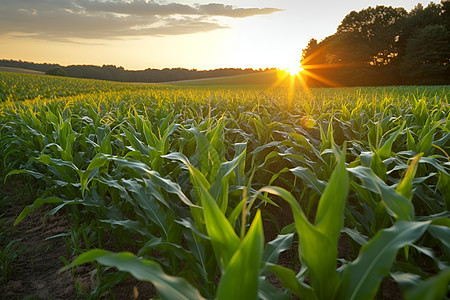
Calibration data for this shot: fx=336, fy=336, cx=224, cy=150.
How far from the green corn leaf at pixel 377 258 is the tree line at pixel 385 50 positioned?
45.3m

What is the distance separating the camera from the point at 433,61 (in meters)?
41.1

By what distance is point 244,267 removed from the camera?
839 millimetres

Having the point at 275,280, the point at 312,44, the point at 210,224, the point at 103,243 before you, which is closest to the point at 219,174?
the point at 210,224

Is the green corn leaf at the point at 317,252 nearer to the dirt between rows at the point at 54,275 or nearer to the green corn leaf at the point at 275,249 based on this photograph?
the green corn leaf at the point at 275,249

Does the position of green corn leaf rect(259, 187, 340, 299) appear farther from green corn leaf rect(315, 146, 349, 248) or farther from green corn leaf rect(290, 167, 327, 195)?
green corn leaf rect(290, 167, 327, 195)

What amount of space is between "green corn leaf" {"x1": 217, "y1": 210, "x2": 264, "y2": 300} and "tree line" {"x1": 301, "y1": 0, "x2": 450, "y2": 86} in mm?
45617

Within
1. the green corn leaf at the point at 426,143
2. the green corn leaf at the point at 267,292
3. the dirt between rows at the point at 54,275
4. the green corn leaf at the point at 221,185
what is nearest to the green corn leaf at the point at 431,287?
the green corn leaf at the point at 267,292

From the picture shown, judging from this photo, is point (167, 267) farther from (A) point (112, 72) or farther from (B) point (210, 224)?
(A) point (112, 72)

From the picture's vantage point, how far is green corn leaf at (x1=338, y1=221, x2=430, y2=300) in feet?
3.08

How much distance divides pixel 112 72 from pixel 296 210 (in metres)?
78.0

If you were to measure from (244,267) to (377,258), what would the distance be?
0.41m

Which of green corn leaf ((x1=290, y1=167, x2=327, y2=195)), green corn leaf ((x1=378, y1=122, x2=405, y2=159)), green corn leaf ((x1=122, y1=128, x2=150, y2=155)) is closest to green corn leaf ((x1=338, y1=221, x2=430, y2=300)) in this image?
green corn leaf ((x1=290, y1=167, x2=327, y2=195))

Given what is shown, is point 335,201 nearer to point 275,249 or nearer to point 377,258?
point 377,258

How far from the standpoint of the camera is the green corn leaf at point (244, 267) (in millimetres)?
821
